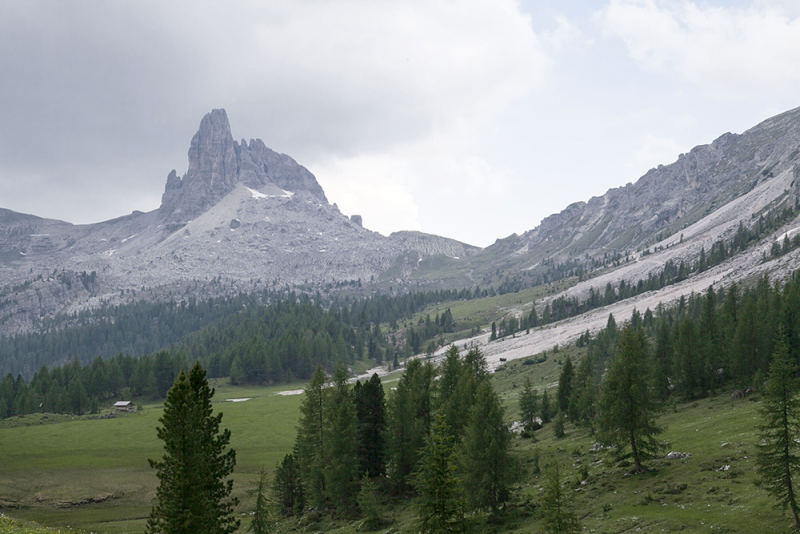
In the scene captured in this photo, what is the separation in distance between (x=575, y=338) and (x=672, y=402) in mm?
90701

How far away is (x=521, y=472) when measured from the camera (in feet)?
144

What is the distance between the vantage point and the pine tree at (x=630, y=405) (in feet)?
143

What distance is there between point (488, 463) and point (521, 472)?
3.37 metres

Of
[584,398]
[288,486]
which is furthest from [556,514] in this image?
[288,486]

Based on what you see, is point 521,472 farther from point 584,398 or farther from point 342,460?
point 584,398

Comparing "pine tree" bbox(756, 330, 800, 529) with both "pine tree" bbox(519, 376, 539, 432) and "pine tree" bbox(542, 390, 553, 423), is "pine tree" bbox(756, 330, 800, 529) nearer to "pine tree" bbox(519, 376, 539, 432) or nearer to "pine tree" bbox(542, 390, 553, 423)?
"pine tree" bbox(519, 376, 539, 432)

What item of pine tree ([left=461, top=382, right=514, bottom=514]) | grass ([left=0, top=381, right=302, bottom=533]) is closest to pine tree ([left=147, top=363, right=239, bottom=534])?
pine tree ([left=461, top=382, right=514, bottom=514])

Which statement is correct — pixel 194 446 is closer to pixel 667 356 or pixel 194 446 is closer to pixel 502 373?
pixel 667 356

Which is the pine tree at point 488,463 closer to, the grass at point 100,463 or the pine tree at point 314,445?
the pine tree at point 314,445

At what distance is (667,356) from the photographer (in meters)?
78.8

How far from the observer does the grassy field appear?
33.9 m

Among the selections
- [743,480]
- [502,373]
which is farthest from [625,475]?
[502,373]

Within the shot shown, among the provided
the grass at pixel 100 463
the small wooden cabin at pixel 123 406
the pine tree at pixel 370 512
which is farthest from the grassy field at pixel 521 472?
the small wooden cabin at pixel 123 406

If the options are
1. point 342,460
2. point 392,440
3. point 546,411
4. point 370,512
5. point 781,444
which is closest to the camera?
point 781,444
